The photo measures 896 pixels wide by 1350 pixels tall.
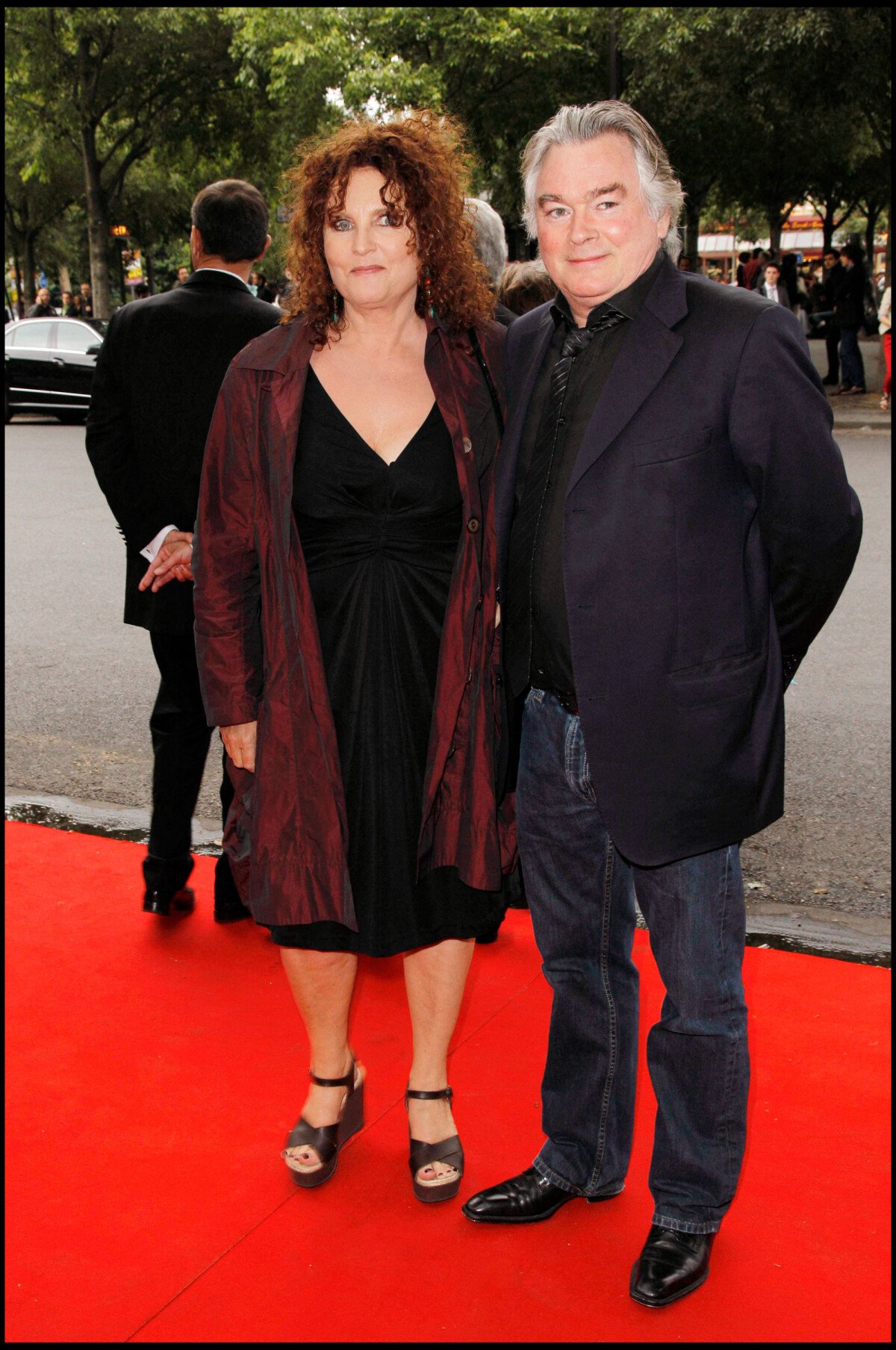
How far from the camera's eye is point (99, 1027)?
3.44 metres

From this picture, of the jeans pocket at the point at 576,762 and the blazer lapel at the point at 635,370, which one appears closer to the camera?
the blazer lapel at the point at 635,370

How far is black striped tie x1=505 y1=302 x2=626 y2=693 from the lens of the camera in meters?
2.37

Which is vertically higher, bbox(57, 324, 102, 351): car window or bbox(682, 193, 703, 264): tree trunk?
bbox(682, 193, 703, 264): tree trunk

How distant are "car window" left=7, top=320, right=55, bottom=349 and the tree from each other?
25.3ft

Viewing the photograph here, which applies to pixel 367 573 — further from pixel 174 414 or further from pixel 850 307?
pixel 850 307

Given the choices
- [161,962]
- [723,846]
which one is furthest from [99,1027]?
[723,846]

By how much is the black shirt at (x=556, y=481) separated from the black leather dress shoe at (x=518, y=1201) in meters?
1.03

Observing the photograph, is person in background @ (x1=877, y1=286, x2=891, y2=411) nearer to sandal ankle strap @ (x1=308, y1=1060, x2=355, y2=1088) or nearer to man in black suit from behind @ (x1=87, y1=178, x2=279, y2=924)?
man in black suit from behind @ (x1=87, y1=178, x2=279, y2=924)

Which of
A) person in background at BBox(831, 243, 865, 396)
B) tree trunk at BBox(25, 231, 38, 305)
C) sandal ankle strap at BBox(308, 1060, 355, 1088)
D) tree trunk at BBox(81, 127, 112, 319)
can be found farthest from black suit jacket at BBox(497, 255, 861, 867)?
tree trunk at BBox(25, 231, 38, 305)

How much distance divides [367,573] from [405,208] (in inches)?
28.6

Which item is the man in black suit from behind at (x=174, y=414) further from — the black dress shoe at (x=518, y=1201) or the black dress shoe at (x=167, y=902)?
the black dress shoe at (x=518, y=1201)

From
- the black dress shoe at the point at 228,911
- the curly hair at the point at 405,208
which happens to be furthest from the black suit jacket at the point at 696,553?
the black dress shoe at the point at 228,911

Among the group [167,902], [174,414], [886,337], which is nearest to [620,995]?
[167,902]

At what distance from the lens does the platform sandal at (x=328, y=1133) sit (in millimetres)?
2795
